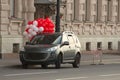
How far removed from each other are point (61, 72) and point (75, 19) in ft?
65.2

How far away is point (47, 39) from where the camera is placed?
93.2ft

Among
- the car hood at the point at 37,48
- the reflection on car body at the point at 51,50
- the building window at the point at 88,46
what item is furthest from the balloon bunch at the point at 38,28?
the building window at the point at 88,46

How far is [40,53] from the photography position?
88.6ft

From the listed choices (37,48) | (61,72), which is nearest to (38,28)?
(37,48)

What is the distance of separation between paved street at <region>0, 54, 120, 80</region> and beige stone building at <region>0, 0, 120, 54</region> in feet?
6.41

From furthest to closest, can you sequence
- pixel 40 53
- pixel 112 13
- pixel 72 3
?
pixel 112 13, pixel 72 3, pixel 40 53

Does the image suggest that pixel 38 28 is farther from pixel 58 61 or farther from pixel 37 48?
pixel 58 61

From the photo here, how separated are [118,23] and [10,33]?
659 inches

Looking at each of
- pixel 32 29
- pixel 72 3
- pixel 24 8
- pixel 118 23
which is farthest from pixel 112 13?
pixel 32 29

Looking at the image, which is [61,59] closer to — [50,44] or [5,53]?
[50,44]

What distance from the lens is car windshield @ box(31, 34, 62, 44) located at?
28.3 meters

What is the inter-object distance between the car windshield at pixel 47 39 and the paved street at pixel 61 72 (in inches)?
50.7

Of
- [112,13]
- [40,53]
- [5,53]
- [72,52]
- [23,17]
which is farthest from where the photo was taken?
[112,13]

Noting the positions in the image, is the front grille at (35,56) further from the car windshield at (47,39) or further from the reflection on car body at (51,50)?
the car windshield at (47,39)
